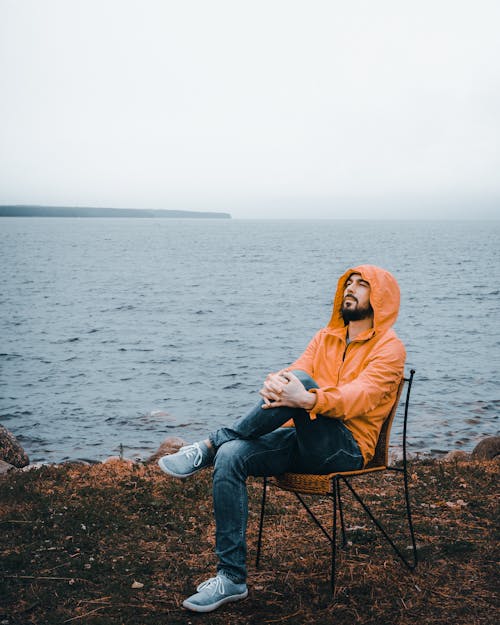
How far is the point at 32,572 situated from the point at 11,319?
26.4 m

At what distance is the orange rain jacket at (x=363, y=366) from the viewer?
3.83 m

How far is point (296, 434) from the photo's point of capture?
157 inches

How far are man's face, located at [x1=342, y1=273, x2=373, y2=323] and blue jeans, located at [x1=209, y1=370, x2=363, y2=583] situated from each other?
0.78 metres

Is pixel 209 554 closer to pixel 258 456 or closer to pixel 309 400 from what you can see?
pixel 258 456

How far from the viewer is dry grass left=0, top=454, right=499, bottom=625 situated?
3.89 meters

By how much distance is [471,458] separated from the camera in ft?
27.2

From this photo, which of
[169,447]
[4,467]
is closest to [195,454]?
[4,467]

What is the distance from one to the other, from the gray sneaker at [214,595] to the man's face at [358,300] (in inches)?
76.2

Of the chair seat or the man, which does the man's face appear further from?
the chair seat

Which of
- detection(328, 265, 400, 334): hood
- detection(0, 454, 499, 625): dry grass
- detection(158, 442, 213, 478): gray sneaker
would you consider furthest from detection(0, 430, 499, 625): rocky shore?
detection(328, 265, 400, 334): hood

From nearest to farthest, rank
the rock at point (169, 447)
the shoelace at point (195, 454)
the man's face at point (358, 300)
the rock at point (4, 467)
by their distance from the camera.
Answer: the shoelace at point (195, 454)
the man's face at point (358, 300)
the rock at point (4, 467)
the rock at point (169, 447)

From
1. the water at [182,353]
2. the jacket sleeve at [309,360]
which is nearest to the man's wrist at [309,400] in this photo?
the jacket sleeve at [309,360]

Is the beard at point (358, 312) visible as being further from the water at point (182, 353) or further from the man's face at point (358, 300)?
the water at point (182, 353)

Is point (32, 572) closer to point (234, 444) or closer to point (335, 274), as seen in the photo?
point (234, 444)
